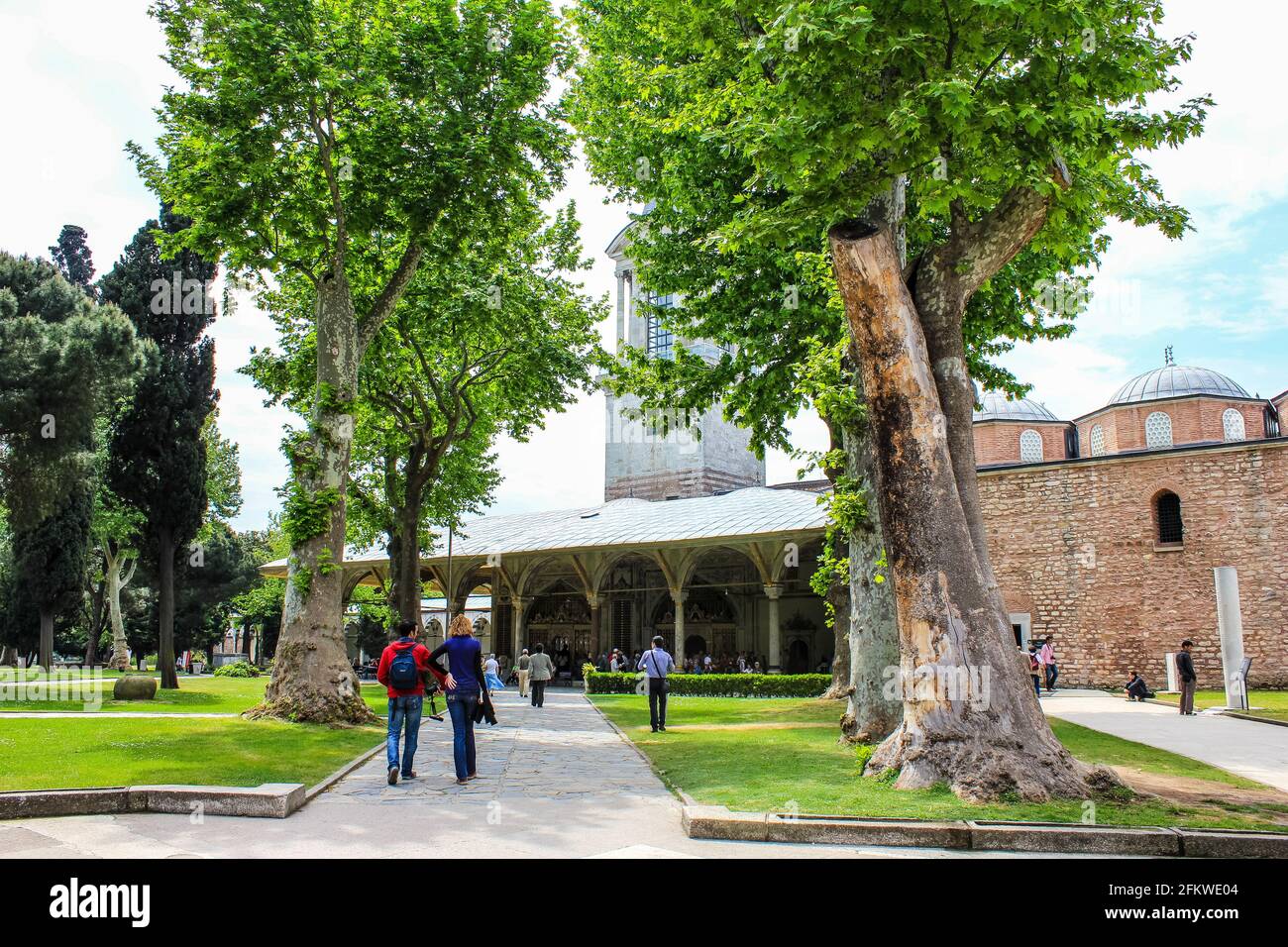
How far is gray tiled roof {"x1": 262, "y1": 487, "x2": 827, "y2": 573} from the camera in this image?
25.2 meters

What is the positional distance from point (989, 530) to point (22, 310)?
2420 centimetres

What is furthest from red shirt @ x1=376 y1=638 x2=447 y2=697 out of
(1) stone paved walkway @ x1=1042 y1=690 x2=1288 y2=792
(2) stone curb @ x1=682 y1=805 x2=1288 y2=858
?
(1) stone paved walkway @ x1=1042 y1=690 x2=1288 y2=792

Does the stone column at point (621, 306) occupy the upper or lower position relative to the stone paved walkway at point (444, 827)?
upper

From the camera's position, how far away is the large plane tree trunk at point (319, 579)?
41.0ft

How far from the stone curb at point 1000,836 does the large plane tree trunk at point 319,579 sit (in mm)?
8356

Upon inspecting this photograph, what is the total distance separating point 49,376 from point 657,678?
1214 cm

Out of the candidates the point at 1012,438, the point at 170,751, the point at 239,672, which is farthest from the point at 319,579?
the point at 1012,438

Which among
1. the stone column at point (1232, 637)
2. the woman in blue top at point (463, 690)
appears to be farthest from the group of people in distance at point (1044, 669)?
the woman in blue top at point (463, 690)

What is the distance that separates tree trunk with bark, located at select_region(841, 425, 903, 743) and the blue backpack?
537cm

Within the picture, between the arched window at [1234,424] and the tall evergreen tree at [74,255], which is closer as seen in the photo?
the tall evergreen tree at [74,255]

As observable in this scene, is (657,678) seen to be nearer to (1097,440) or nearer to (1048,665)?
(1048,665)

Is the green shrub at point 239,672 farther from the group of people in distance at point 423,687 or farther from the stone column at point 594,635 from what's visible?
the group of people in distance at point 423,687

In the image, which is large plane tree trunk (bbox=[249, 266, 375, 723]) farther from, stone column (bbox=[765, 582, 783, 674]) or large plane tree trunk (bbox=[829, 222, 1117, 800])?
stone column (bbox=[765, 582, 783, 674])

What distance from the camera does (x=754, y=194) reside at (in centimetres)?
1367
